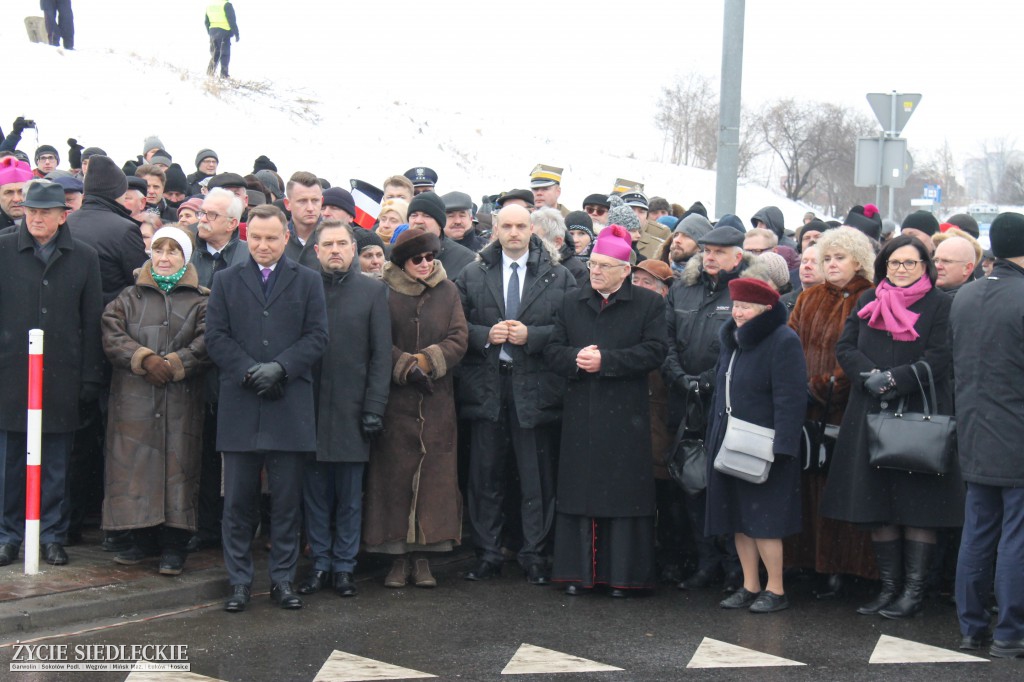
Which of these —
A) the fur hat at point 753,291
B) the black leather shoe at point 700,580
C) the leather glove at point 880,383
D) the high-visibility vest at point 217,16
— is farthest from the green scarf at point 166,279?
the high-visibility vest at point 217,16

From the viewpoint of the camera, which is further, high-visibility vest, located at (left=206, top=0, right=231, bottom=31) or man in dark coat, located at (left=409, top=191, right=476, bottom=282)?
high-visibility vest, located at (left=206, top=0, right=231, bottom=31)

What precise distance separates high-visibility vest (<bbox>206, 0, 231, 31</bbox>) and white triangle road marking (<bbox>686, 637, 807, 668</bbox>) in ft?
75.8

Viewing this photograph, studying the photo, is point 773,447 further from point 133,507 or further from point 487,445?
point 133,507

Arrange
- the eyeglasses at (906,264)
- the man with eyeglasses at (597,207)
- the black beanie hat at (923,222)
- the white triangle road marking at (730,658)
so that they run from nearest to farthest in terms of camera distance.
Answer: the white triangle road marking at (730,658), the eyeglasses at (906,264), the black beanie hat at (923,222), the man with eyeglasses at (597,207)

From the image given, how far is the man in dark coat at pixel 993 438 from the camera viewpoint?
6547mm

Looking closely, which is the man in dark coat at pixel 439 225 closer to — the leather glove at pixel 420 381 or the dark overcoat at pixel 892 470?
the leather glove at pixel 420 381

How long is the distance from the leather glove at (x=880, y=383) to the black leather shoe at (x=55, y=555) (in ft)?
15.9

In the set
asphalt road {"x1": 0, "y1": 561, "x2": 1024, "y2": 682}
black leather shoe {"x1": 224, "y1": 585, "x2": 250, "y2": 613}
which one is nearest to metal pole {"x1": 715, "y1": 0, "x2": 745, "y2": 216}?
asphalt road {"x1": 0, "y1": 561, "x2": 1024, "y2": 682}

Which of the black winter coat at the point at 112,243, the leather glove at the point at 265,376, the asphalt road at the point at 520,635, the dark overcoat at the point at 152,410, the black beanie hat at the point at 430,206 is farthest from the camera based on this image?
the black beanie hat at the point at 430,206

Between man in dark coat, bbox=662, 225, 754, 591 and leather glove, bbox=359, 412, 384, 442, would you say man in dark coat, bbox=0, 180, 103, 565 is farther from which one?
man in dark coat, bbox=662, 225, 754, 591

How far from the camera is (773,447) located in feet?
23.9

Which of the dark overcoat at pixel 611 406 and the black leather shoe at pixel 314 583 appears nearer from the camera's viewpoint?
the black leather shoe at pixel 314 583

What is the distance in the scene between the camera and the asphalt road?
6164mm

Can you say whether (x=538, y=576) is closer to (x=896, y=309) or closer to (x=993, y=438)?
(x=896, y=309)
